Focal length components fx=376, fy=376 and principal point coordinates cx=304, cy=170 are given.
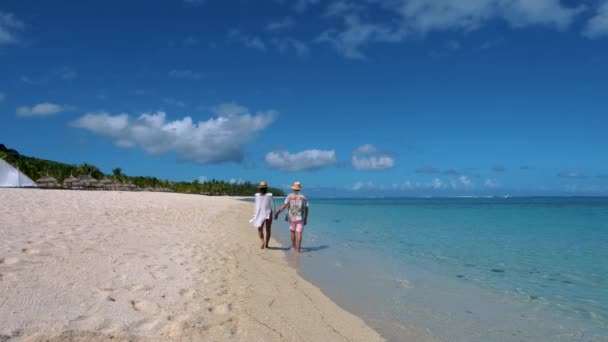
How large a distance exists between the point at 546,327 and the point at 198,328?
15.6 feet

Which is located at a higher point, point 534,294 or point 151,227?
point 151,227

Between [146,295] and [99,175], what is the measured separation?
90.1 metres

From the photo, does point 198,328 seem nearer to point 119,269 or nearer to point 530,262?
point 119,269

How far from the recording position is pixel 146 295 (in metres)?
4.70

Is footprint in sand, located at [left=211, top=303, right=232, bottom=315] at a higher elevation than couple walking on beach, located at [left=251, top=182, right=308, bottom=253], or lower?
lower

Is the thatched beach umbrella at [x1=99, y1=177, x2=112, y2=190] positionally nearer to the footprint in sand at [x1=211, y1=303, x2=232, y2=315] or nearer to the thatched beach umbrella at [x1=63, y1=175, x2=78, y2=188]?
the thatched beach umbrella at [x1=63, y1=175, x2=78, y2=188]

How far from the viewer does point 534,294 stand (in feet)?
23.3

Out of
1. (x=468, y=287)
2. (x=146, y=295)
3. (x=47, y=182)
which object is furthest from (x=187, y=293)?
A: (x=47, y=182)

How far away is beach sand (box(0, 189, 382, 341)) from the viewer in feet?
11.9

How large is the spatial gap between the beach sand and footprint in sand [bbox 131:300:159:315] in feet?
0.04

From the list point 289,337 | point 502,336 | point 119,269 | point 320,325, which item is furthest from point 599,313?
point 119,269

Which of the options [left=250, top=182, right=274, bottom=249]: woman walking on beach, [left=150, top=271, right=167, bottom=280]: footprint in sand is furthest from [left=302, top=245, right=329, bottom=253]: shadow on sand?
[left=150, top=271, right=167, bottom=280]: footprint in sand

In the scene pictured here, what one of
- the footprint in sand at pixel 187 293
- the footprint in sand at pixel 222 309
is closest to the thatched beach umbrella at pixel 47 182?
the footprint in sand at pixel 187 293

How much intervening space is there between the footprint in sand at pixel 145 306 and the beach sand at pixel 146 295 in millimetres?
11
